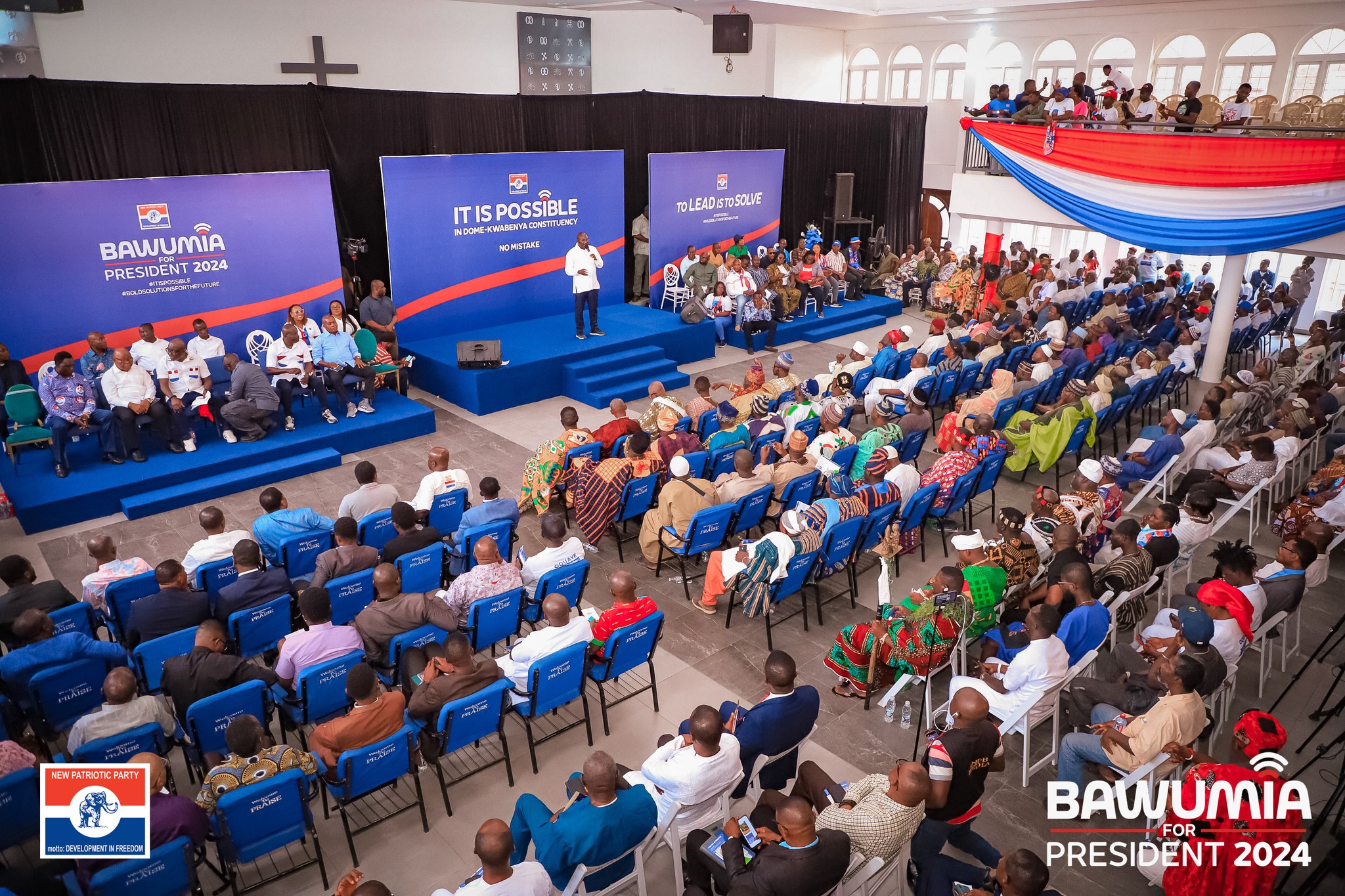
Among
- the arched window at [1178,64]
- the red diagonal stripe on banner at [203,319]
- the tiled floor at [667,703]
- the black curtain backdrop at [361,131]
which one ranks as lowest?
the tiled floor at [667,703]

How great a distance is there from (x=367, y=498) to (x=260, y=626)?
5.31ft

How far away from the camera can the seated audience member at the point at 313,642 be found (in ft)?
15.4

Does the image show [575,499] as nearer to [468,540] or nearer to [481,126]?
[468,540]

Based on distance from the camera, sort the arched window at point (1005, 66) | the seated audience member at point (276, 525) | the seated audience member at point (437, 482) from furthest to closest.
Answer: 1. the arched window at point (1005, 66)
2. the seated audience member at point (437, 482)
3. the seated audience member at point (276, 525)

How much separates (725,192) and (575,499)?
9.27 metres

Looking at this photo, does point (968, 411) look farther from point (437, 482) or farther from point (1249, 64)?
point (1249, 64)

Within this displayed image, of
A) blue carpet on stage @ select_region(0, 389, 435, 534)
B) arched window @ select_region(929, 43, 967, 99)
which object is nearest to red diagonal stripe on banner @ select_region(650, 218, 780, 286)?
blue carpet on stage @ select_region(0, 389, 435, 534)

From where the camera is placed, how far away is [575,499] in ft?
23.8

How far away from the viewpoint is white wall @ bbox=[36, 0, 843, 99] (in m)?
11.5

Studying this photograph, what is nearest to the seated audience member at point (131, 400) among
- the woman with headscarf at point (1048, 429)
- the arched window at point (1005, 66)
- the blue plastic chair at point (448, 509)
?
the blue plastic chair at point (448, 509)

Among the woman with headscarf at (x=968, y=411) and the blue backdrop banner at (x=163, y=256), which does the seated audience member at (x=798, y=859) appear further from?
the blue backdrop banner at (x=163, y=256)

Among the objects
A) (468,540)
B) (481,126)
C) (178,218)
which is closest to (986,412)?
(468,540)

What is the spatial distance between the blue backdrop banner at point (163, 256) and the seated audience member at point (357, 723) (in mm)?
7371

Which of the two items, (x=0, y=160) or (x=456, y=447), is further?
(x=456, y=447)
